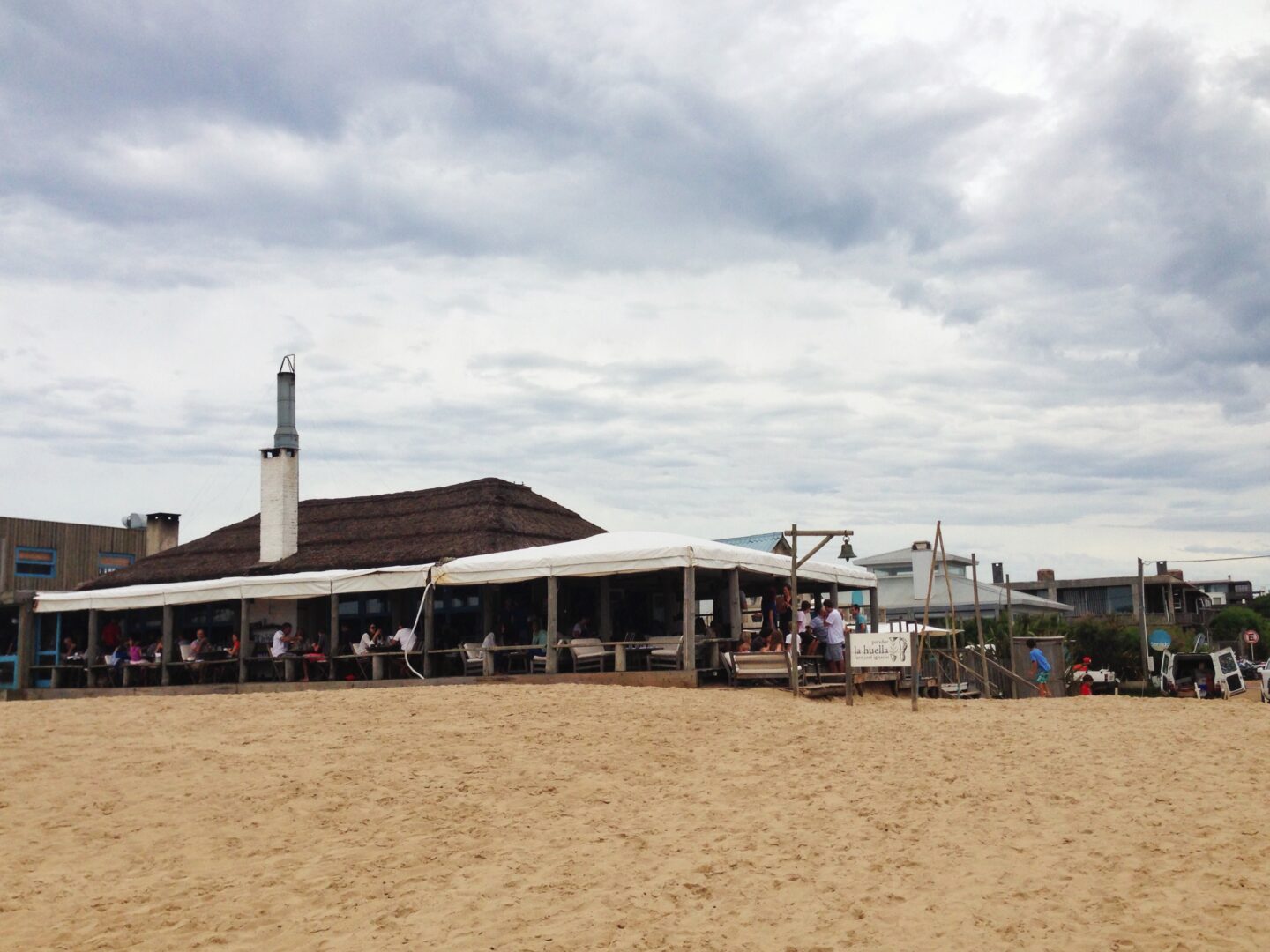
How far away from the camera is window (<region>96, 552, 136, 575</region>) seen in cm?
3984

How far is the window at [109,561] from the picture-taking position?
131ft

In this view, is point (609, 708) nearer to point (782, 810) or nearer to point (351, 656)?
point (782, 810)

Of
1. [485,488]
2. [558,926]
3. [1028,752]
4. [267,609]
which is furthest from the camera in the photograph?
[485,488]

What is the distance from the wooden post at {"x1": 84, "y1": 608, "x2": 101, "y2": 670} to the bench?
1305cm

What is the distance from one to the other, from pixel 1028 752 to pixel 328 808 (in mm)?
7001

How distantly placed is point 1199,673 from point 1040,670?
539cm

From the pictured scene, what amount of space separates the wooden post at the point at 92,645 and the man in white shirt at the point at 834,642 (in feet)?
46.3

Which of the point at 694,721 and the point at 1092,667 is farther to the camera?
the point at 1092,667

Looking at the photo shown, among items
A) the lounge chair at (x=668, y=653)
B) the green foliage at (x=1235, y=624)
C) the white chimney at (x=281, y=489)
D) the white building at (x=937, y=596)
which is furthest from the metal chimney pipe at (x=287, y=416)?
the green foliage at (x=1235, y=624)

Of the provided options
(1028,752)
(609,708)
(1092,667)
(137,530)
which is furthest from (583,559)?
(137,530)

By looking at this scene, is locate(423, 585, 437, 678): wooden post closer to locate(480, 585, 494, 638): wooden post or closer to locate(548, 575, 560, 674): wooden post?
locate(480, 585, 494, 638): wooden post

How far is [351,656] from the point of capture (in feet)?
65.5

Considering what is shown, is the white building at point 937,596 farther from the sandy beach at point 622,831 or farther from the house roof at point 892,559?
the sandy beach at point 622,831

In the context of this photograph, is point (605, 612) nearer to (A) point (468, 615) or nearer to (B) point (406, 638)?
(A) point (468, 615)
